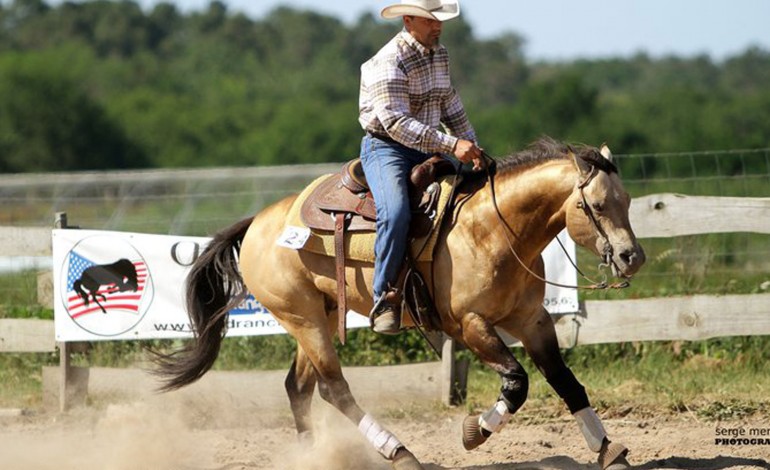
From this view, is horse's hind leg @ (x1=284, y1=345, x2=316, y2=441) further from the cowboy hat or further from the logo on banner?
the cowboy hat

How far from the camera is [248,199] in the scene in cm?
1720

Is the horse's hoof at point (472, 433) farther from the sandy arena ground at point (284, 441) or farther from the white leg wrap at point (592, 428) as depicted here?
the white leg wrap at point (592, 428)

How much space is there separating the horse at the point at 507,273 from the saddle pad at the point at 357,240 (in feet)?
0.23

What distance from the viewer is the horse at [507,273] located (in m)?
6.40

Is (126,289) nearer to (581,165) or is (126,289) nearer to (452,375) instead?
(452,375)

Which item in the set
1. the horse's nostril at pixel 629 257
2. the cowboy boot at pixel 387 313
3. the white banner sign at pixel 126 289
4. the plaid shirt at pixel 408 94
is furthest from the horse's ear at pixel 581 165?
the white banner sign at pixel 126 289

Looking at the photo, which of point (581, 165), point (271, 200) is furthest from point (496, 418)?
point (271, 200)

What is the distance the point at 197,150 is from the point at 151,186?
1499 inches

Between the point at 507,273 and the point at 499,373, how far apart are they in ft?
1.89

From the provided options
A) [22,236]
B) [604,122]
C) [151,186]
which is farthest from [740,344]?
[604,122]

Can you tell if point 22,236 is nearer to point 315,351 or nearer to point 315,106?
point 315,351

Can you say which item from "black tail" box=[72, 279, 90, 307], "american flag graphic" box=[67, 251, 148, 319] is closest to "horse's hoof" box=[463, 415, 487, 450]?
"american flag graphic" box=[67, 251, 148, 319]

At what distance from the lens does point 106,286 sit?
936 centimetres

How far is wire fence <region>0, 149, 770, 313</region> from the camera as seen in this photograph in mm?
9984
